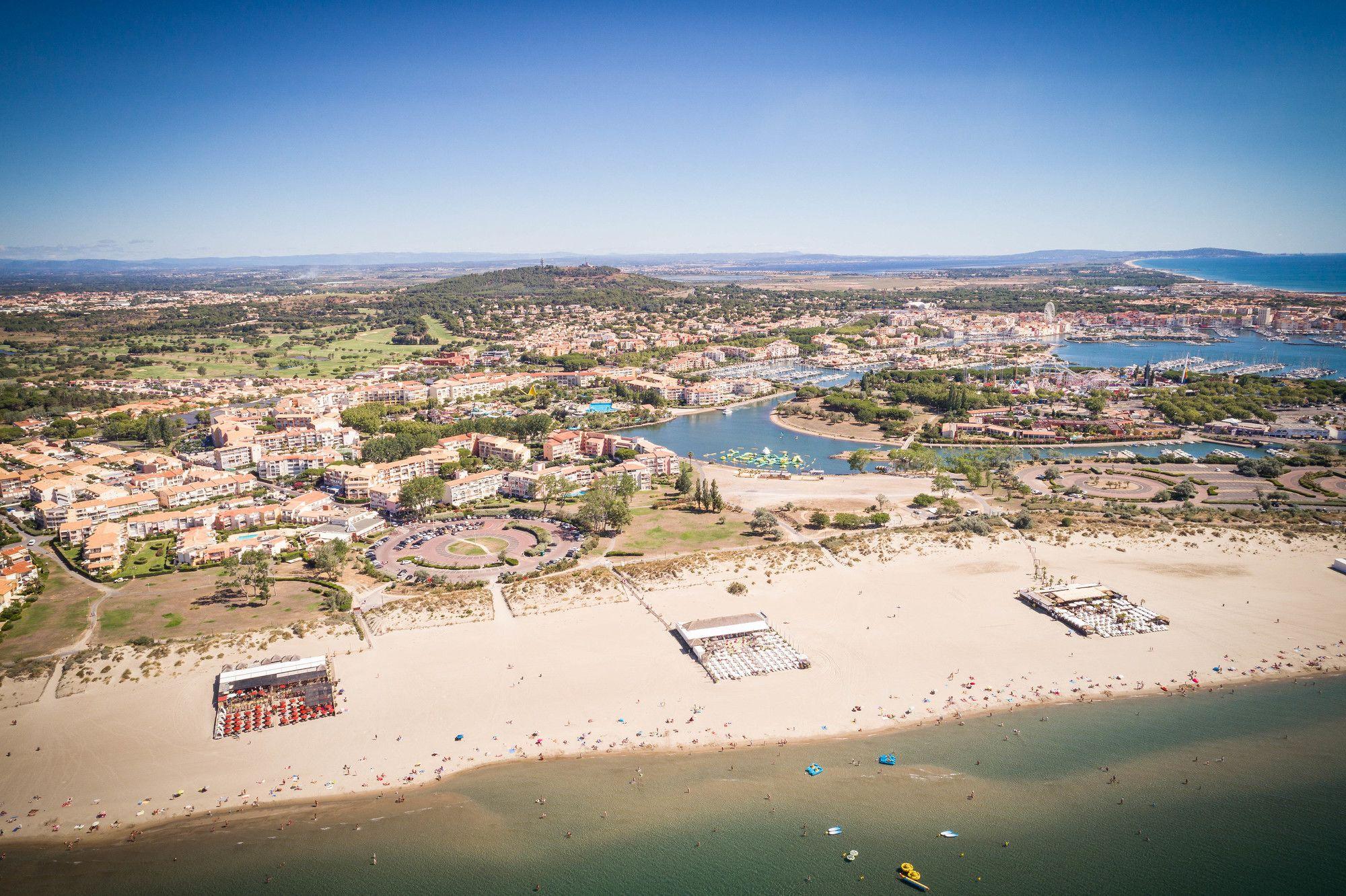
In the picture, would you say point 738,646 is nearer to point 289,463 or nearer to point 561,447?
point 561,447

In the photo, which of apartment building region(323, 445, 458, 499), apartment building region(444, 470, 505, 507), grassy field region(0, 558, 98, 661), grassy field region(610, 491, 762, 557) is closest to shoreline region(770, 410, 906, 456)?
grassy field region(610, 491, 762, 557)

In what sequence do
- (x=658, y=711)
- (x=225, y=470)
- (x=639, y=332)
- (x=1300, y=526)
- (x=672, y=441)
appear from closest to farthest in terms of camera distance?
(x=658, y=711), (x=1300, y=526), (x=225, y=470), (x=672, y=441), (x=639, y=332)

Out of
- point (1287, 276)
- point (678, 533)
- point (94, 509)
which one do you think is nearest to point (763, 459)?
point (678, 533)

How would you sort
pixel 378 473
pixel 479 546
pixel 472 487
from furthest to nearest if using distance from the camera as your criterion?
pixel 378 473 → pixel 472 487 → pixel 479 546

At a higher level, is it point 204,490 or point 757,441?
point 204,490

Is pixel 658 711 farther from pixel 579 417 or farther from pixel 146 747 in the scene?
pixel 579 417

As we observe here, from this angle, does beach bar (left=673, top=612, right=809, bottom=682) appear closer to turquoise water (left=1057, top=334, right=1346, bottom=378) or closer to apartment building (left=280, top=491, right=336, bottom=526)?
apartment building (left=280, top=491, right=336, bottom=526)

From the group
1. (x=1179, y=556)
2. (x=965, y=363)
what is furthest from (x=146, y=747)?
(x=965, y=363)
